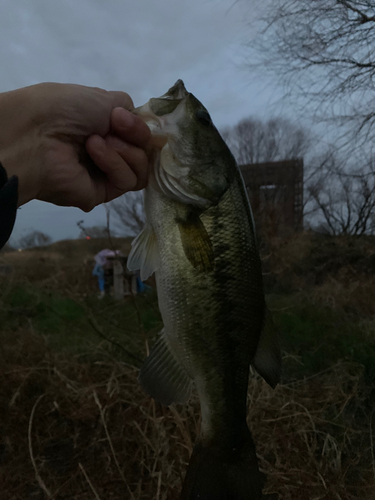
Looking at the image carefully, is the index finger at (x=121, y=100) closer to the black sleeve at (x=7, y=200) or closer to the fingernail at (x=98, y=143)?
the fingernail at (x=98, y=143)

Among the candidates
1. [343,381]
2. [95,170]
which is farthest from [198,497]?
[343,381]

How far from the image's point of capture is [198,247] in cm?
145

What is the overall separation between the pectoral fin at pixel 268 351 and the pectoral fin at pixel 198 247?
1.30 ft

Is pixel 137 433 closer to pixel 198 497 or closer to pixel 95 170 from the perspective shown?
pixel 198 497

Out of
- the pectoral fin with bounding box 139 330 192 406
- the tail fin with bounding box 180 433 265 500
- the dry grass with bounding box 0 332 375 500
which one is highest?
the pectoral fin with bounding box 139 330 192 406

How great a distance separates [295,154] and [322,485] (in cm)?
1175

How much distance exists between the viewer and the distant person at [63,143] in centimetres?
139

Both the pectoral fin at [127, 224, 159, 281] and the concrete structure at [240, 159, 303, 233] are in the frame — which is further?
the concrete structure at [240, 159, 303, 233]

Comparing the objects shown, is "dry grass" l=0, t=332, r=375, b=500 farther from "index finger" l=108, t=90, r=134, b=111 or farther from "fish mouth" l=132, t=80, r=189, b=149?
"index finger" l=108, t=90, r=134, b=111

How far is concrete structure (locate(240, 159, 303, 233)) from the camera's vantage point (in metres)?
10.9

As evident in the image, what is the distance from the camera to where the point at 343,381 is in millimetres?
3658

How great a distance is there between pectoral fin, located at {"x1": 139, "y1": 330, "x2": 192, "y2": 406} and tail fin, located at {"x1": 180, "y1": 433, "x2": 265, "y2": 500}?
0.26m

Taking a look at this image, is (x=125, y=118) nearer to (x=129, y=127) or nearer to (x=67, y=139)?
(x=129, y=127)

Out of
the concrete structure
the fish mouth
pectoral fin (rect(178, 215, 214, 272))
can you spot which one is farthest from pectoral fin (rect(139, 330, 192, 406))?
the concrete structure
